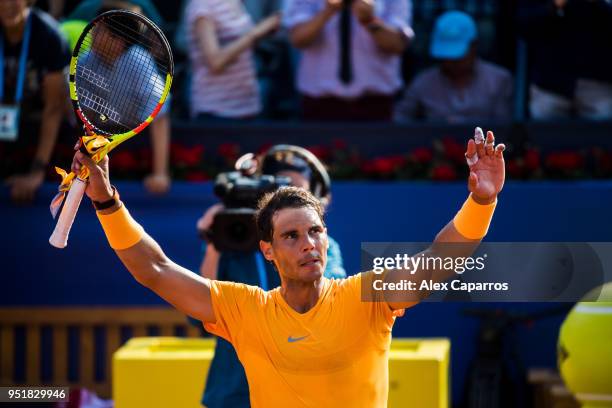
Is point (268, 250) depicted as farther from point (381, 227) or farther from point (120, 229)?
point (381, 227)

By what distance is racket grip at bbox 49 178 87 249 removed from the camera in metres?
3.72

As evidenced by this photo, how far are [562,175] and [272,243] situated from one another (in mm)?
3620

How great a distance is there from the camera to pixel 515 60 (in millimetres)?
8328

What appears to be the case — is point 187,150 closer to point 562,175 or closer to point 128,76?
point 562,175

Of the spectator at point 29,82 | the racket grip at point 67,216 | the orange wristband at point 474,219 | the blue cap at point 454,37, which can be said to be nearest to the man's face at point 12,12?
the spectator at point 29,82

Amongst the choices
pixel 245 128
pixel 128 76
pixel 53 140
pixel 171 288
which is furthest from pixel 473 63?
pixel 171 288

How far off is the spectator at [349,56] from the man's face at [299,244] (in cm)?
361

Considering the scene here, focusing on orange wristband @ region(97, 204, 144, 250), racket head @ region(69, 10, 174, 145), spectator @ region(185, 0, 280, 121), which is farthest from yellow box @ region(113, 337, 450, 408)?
spectator @ region(185, 0, 280, 121)

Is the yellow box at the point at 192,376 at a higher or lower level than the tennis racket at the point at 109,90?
lower

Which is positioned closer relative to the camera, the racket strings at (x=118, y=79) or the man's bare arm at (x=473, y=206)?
the man's bare arm at (x=473, y=206)

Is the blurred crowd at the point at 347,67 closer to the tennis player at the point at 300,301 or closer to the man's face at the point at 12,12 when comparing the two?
the man's face at the point at 12,12

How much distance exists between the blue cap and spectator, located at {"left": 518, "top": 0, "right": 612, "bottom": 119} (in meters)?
0.32

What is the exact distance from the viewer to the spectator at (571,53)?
750 centimetres

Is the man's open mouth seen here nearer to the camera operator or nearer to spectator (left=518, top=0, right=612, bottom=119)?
the camera operator
